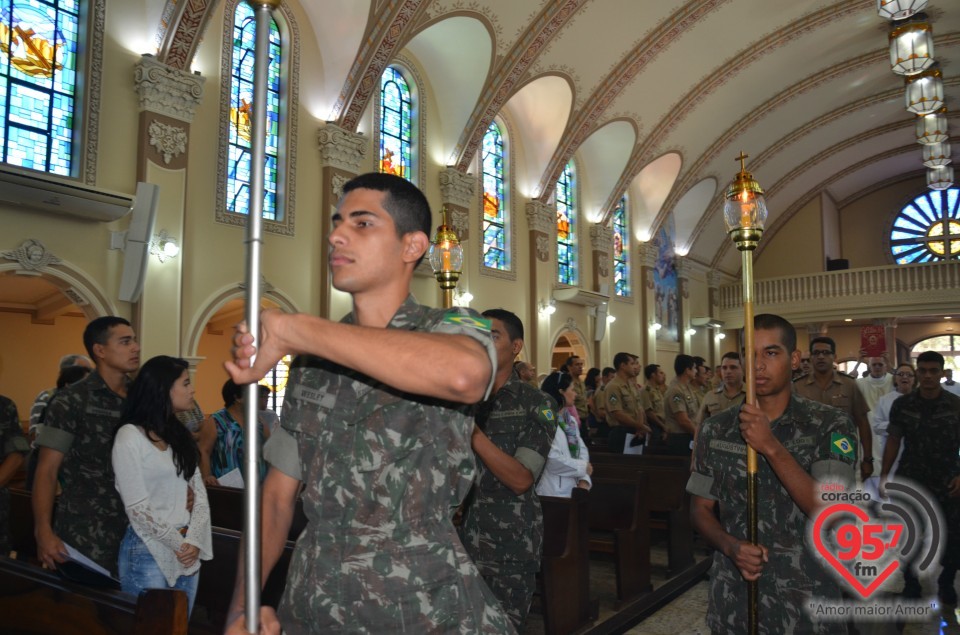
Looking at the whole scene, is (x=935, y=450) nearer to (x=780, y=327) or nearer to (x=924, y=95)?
(x=780, y=327)

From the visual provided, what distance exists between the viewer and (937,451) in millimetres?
4586

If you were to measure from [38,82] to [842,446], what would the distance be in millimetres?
7760

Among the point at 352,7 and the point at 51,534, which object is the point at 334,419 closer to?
the point at 51,534

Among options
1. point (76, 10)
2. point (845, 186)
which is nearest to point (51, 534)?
point (76, 10)

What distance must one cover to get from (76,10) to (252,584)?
26.5 ft

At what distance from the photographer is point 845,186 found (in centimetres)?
2066

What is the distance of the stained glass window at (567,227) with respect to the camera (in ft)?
46.4

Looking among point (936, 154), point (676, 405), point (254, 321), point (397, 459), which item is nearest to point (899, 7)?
point (936, 154)

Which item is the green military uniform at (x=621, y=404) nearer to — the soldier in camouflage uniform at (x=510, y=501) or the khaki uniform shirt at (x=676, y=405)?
the khaki uniform shirt at (x=676, y=405)

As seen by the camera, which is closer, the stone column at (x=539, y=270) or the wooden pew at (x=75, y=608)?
the wooden pew at (x=75, y=608)

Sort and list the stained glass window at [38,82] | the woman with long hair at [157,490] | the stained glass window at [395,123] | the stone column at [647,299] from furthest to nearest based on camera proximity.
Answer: the stone column at [647,299], the stained glass window at [395,123], the stained glass window at [38,82], the woman with long hair at [157,490]

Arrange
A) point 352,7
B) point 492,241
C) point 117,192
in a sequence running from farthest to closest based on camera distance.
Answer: point 492,241, point 352,7, point 117,192

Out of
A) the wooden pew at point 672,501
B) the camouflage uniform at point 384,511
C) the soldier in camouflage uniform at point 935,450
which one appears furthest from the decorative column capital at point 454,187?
the camouflage uniform at point 384,511

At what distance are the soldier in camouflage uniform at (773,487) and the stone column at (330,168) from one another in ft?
24.2
